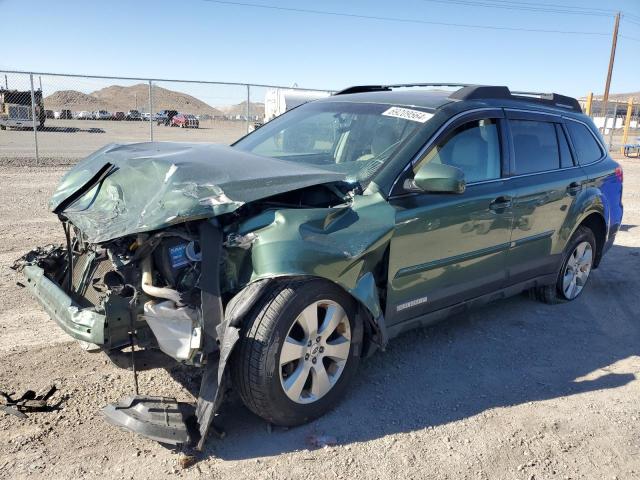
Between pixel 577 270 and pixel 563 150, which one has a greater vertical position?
pixel 563 150

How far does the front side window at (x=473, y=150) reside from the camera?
149 inches

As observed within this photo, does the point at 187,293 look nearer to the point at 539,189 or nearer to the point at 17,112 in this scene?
the point at 539,189

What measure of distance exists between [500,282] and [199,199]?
8.50ft

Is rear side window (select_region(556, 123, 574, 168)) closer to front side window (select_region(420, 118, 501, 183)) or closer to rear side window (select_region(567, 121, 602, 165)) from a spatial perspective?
rear side window (select_region(567, 121, 602, 165))

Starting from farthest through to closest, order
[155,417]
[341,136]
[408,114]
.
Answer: [341,136]
[408,114]
[155,417]

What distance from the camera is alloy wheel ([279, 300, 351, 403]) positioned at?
2969mm

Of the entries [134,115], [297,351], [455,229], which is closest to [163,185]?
[297,351]

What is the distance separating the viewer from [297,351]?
297 cm

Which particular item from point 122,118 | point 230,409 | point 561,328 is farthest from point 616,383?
point 122,118

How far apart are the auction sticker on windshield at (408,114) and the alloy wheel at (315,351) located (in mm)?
1497

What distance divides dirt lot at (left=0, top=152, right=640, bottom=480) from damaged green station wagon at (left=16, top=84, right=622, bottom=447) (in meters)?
0.22

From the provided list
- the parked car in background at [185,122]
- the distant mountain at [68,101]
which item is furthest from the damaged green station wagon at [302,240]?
the distant mountain at [68,101]

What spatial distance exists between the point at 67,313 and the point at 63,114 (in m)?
42.3

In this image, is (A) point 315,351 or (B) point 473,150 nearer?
(A) point 315,351
